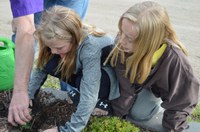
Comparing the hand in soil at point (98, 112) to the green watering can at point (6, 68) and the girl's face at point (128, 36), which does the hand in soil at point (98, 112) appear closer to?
the girl's face at point (128, 36)

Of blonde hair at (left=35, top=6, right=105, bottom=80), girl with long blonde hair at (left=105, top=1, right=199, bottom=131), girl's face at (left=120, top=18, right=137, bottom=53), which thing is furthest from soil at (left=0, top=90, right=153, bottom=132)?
girl's face at (left=120, top=18, right=137, bottom=53)

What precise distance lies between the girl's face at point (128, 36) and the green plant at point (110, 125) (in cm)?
48

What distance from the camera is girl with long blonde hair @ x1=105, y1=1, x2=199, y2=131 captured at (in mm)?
2137

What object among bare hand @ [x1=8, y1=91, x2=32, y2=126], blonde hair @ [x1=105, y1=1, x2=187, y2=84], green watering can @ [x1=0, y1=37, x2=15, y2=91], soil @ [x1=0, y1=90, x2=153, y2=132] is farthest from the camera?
green watering can @ [x1=0, y1=37, x2=15, y2=91]

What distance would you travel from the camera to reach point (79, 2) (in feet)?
10.0

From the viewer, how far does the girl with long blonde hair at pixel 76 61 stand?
217 centimetres

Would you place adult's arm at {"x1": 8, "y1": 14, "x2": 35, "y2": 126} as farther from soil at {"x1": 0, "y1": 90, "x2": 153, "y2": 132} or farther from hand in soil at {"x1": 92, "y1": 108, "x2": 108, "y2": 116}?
hand in soil at {"x1": 92, "y1": 108, "x2": 108, "y2": 116}

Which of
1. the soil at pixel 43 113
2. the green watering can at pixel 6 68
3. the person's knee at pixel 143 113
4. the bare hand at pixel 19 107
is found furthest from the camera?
the green watering can at pixel 6 68

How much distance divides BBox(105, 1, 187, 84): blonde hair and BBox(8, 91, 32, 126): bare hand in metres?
0.64

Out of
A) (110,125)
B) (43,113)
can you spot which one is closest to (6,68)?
(43,113)

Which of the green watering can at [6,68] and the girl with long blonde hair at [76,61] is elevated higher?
the girl with long blonde hair at [76,61]

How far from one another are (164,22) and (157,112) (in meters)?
0.77

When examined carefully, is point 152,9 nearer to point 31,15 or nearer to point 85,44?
point 85,44

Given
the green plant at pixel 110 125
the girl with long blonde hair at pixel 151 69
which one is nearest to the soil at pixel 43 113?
the green plant at pixel 110 125
